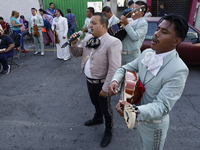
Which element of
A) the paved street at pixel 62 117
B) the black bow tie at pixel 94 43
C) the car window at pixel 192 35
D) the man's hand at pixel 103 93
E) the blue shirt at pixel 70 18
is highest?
the blue shirt at pixel 70 18

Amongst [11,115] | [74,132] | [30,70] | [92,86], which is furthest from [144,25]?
[30,70]

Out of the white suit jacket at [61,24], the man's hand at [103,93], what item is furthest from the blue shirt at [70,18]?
the man's hand at [103,93]

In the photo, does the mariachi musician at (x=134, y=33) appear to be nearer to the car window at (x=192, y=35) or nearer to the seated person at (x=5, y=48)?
the car window at (x=192, y=35)

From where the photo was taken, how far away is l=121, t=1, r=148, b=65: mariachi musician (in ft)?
9.88

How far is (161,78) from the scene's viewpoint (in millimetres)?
1252

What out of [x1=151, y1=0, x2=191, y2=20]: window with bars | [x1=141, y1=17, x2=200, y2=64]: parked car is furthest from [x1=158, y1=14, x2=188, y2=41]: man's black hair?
[x1=151, y1=0, x2=191, y2=20]: window with bars

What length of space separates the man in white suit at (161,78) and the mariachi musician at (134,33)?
1676 mm

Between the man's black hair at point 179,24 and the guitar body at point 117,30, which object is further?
the guitar body at point 117,30

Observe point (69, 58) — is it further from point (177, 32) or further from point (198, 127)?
point (177, 32)

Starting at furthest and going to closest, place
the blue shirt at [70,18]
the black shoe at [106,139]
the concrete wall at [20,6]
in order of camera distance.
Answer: the concrete wall at [20,6] < the blue shirt at [70,18] < the black shoe at [106,139]

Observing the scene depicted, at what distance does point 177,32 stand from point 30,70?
5.65 m

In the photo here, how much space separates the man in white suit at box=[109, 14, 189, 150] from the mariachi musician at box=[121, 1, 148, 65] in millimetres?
1676

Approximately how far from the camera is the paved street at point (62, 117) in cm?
264

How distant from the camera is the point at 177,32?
122 cm
